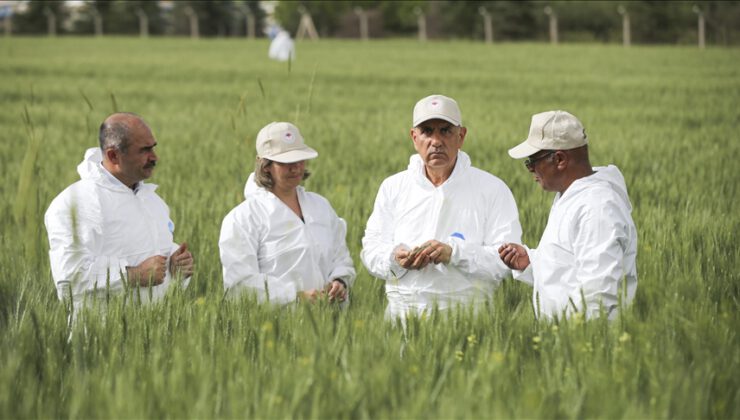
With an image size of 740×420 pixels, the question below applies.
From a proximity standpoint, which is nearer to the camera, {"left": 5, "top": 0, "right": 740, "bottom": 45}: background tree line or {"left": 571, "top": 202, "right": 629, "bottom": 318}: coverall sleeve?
{"left": 571, "top": 202, "right": 629, "bottom": 318}: coverall sleeve

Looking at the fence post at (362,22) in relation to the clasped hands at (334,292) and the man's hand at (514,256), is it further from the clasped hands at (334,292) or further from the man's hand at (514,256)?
the man's hand at (514,256)

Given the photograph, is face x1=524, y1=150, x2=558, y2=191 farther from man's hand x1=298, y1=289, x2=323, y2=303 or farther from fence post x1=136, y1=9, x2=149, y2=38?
fence post x1=136, y1=9, x2=149, y2=38

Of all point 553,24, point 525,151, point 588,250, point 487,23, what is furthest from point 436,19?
point 588,250

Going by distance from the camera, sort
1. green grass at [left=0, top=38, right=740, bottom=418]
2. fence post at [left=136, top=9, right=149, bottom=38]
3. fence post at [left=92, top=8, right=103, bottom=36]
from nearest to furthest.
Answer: green grass at [left=0, top=38, right=740, bottom=418] → fence post at [left=136, top=9, right=149, bottom=38] → fence post at [left=92, top=8, right=103, bottom=36]

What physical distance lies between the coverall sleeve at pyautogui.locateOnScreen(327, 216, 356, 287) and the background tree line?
33.5 m

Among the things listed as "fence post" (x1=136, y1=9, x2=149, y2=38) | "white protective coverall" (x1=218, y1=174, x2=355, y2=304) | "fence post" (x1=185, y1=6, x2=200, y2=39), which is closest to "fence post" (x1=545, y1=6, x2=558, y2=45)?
"fence post" (x1=185, y1=6, x2=200, y2=39)

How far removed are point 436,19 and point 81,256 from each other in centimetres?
5667

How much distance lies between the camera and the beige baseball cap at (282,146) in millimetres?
3834

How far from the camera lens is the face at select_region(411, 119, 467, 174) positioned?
379 centimetres

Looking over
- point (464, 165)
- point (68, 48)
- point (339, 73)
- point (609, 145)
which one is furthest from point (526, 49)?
point (464, 165)

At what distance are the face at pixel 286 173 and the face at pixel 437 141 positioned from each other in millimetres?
499

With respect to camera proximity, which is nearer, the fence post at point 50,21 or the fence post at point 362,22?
the fence post at point 362,22

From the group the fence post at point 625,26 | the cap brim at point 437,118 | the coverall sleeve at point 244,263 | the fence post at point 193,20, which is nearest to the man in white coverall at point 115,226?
the coverall sleeve at point 244,263

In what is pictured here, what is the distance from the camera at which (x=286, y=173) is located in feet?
12.8
